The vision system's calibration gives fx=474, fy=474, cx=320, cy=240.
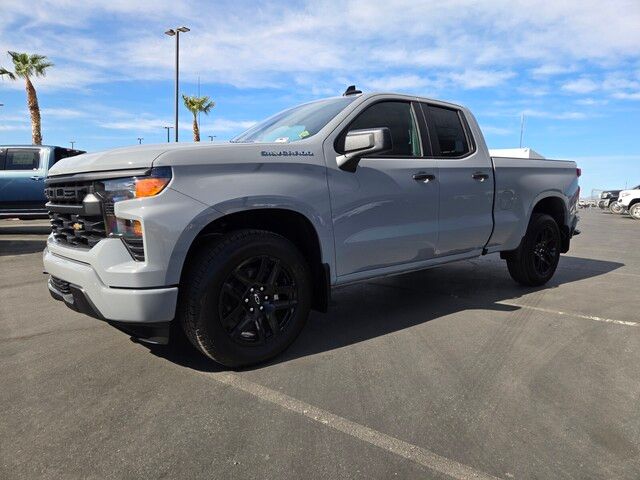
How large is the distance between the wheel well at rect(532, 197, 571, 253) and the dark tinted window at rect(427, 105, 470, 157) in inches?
65.7

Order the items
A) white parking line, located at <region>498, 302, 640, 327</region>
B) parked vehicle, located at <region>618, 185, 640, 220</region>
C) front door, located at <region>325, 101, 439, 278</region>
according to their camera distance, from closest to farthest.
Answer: front door, located at <region>325, 101, 439, 278</region> → white parking line, located at <region>498, 302, 640, 327</region> → parked vehicle, located at <region>618, 185, 640, 220</region>

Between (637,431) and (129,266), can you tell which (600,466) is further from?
(129,266)

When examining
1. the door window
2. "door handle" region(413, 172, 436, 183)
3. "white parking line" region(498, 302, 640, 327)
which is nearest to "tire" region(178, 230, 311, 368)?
"door handle" region(413, 172, 436, 183)

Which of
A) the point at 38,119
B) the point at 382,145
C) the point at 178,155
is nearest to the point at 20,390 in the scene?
the point at 178,155

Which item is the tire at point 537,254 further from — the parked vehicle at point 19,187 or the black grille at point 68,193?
the parked vehicle at point 19,187

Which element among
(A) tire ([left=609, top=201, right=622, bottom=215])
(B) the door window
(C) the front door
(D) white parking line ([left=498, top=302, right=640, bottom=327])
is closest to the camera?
(C) the front door

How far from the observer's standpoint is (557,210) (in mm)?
5832

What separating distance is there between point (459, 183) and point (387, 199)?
1.00 metres

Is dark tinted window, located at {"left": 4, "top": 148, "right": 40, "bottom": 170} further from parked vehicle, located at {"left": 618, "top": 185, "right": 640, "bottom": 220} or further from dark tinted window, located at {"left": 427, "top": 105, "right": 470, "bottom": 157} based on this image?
parked vehicle, located at {"left": 618, "top": 185, "right": 640, "bottom": 220}

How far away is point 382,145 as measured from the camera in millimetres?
3207

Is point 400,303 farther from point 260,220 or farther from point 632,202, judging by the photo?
point 632,202

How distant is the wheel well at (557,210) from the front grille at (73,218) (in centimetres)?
488

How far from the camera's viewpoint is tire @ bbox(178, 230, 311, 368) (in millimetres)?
2867

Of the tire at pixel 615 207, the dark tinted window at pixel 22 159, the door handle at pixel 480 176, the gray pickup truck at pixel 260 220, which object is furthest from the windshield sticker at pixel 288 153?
the tire at pixel 615 207
